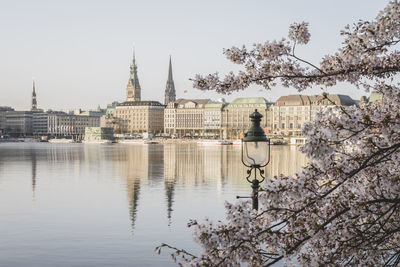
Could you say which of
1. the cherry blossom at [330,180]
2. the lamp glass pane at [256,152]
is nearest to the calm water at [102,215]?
the lamp glass pane at [256,152]

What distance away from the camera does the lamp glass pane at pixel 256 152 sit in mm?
10547

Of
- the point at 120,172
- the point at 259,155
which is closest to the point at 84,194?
the point at 120,172

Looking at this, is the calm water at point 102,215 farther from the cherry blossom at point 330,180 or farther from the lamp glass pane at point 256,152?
the cherry blossom at point 330,180

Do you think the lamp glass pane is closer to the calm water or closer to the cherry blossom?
the cherry blossom

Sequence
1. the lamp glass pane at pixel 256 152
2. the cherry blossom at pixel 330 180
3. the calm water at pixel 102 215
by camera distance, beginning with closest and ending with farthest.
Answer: the cherry blossom at pixel 330 180
the lamp glass pane at pixel 256 152
the calm water at pixel 102 215

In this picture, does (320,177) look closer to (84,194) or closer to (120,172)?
(84,194)

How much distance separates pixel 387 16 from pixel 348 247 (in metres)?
3.01

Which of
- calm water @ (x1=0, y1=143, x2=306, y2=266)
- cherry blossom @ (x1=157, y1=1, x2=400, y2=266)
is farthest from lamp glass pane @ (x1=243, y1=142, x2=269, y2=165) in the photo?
calm water @ (x1=0, y1=143, x2=306, y2=266)

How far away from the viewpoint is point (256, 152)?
1061 cm

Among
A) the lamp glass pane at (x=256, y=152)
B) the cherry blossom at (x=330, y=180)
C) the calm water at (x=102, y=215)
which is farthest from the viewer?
the calm water at (x=102, y=215)

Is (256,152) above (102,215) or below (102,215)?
above

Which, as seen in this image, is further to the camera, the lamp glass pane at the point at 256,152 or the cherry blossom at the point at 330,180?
the lamp glass pane at the point at 256,152

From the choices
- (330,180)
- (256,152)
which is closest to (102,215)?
(256,152)

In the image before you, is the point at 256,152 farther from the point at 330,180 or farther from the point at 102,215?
the point at 102,215
